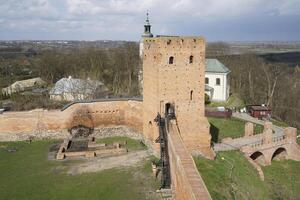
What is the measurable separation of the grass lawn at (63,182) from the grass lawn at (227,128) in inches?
406

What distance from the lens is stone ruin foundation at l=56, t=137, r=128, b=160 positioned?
824 inches

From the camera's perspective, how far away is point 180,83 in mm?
19438

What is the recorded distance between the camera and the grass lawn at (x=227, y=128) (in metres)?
27.8

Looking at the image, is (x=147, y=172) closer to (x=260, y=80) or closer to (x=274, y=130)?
(x=274, y=130)

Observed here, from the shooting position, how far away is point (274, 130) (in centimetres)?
2880

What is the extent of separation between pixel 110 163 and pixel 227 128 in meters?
12.6

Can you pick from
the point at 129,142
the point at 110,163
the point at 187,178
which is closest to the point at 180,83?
the point at 110,163

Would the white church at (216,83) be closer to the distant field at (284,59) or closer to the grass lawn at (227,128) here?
the grass lawn at (227,128)

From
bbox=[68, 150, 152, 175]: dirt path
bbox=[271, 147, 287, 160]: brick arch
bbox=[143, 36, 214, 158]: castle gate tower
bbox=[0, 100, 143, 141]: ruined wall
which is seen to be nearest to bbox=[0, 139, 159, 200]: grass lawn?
bbox=[68, 150, 152, 175]: dirt path

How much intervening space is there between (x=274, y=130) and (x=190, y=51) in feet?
42.8

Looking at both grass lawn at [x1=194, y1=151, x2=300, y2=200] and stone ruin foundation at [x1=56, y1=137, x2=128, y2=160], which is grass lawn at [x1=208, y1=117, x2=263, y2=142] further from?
stone ruin foundation at [x1=56, y1=137, x2=128, y2=160]

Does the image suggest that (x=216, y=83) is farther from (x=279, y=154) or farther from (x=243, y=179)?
(x=243, y=179)

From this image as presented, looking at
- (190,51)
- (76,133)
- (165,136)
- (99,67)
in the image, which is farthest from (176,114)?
(99,67)

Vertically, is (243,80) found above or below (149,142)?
above
